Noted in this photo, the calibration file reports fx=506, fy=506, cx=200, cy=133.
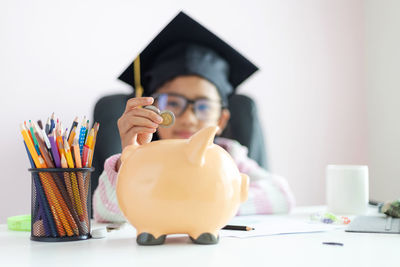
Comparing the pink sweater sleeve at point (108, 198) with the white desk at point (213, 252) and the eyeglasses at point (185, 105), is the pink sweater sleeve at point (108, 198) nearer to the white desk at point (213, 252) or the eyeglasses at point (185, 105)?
the white desk at point (213, 252)

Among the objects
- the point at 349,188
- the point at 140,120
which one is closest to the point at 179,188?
the point at 140,120

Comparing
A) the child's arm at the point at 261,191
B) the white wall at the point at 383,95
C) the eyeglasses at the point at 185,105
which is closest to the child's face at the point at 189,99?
the eyeglasses at the point at 185,105

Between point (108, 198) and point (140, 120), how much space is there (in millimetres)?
355

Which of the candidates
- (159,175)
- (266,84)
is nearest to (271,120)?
(266,84)

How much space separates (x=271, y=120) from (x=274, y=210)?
1011 millimetres

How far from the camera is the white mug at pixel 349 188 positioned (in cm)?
117

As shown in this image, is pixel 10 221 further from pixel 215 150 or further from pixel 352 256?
pixel 352 256

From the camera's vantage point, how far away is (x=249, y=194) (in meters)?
1.38

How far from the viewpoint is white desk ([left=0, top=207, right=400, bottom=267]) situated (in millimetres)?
610

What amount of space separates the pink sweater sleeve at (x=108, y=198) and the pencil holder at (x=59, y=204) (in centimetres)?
25

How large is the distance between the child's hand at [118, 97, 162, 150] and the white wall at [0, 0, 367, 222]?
1.06 meters

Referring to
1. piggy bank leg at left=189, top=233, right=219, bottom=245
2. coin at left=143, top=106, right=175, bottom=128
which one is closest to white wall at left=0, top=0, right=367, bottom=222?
coin at left=143, top=106, right=175, bottom=128

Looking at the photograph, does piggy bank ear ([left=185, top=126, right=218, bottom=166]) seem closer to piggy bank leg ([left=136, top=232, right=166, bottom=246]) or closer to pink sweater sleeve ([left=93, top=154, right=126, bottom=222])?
piggy bank leg ([left=136, top=232, right=166, bottom=246])

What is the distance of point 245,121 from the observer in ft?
6.06
